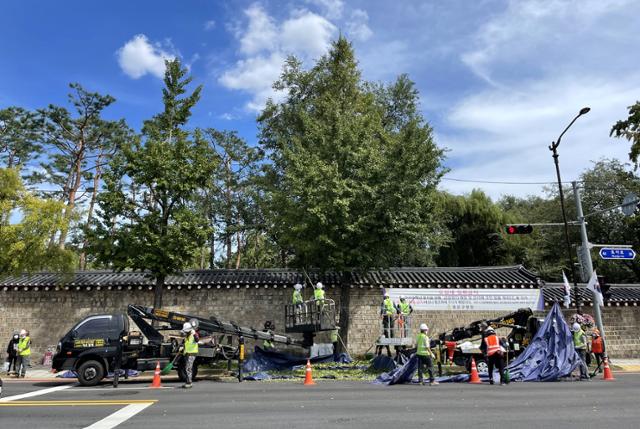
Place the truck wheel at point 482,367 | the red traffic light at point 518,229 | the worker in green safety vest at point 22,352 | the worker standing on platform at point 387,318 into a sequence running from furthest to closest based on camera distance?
the red traffic light at point 518,229 < the worker standing on platform at point 387,318 < the worker in green safety vest at point 22,352 < the truck wheel at point 482,367

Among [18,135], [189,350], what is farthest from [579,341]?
[18,135]

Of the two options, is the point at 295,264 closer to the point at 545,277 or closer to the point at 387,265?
the point at 387,265

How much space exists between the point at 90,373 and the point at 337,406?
8.79 metres

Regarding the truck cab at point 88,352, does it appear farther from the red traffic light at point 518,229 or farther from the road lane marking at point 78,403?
the red traffic light at point 518,229

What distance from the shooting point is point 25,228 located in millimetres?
17234

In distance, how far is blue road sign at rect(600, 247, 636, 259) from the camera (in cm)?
1748

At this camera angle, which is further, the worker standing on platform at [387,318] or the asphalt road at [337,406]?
the worker standing on platform at [387,318]

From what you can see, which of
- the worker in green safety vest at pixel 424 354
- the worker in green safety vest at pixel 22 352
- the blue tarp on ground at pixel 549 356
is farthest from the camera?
the worker in green safety vest at pixel 22 352

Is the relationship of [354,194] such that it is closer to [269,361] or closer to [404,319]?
[404,319]

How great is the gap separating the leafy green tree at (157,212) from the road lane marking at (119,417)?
898 cm

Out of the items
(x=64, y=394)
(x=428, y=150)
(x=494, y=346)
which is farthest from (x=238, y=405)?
(x=428, y=150)

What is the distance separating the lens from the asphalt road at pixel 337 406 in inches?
305

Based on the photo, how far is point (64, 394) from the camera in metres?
11.6

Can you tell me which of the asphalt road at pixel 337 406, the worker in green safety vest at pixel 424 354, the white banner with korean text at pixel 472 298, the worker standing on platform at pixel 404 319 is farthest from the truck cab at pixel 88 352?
the white banner with korean text at pixel 472 298
